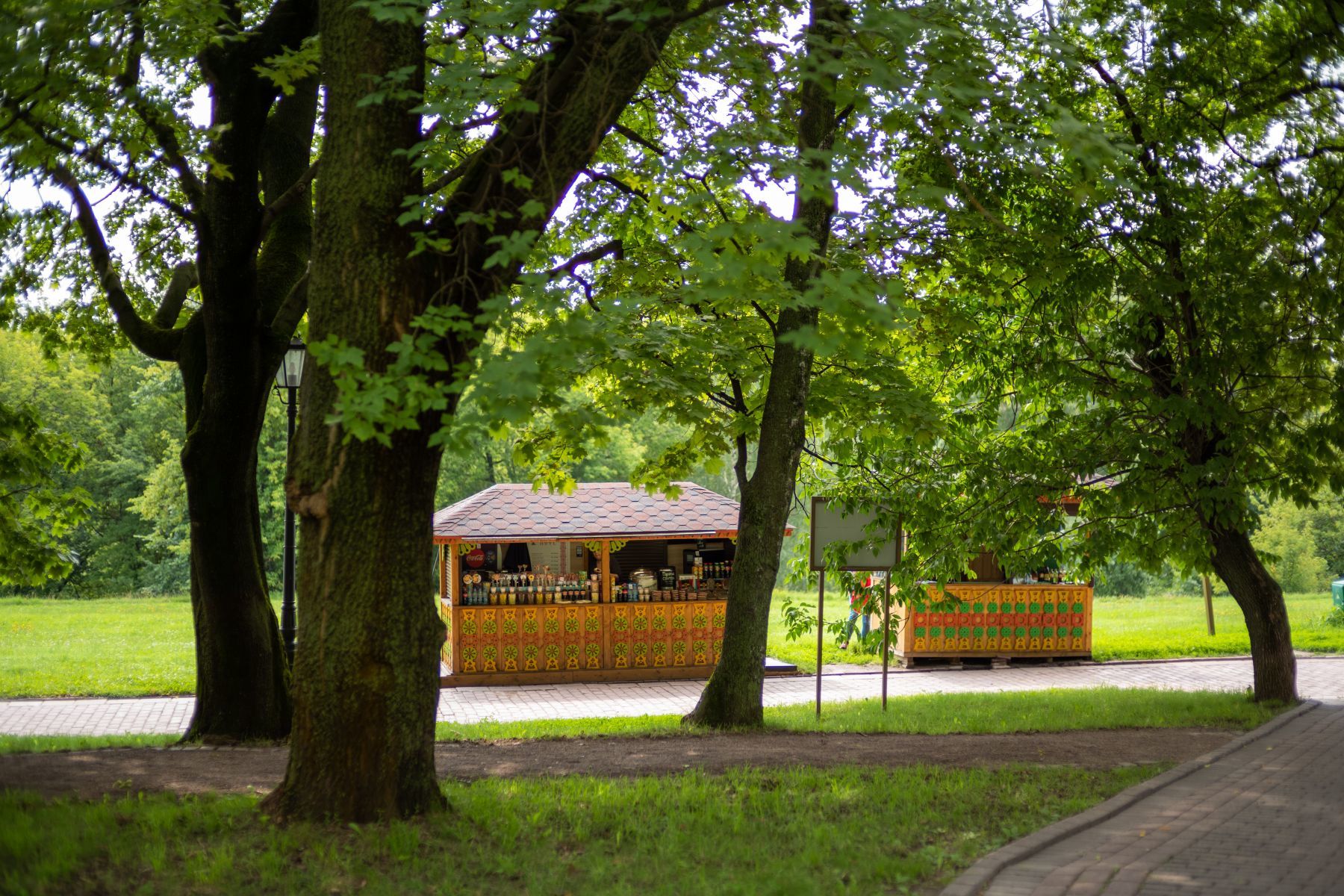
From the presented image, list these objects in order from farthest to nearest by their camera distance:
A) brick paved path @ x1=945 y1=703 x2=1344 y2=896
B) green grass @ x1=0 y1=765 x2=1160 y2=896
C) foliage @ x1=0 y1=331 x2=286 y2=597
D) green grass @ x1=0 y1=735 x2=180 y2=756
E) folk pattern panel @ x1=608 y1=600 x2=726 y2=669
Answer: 1. foliage @ x1=0 y1=331 x2=286 y2=597
2. folk pattern panel @ x1=608 y1=600 x2=726 y2=669
3. green grass @ x1=0 y1=735 x2=180 y2=756
4. brick paved path @ x1=945 y1=703 x2=1344 y2=896
5. green grass @ x1=0 y1=765 x2=1160 y2=896

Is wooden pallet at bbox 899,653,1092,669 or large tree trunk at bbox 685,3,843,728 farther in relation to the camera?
wooden pallet at bbox 899,653,1092,669

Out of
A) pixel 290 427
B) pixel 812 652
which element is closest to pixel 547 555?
pixel 812 652

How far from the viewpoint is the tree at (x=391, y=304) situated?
6.44 metres

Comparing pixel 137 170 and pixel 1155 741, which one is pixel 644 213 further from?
pixel 1155 741

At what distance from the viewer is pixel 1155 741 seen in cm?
1113

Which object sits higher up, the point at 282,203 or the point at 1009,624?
the point at 282,203

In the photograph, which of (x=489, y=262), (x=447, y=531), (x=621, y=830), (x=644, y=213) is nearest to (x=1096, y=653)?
(x=447, y=531)

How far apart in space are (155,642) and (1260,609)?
21362mm

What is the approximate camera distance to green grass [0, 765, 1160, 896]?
18.4 ft

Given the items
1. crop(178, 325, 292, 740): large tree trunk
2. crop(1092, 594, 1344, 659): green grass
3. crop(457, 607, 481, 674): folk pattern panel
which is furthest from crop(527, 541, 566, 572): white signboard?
crop(1092, 594, 1344, 659): green grass

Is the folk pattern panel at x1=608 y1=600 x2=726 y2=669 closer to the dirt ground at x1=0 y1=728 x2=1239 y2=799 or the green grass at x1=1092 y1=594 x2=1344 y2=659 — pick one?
the green grass at x1=1092 y1=594 x2=1344 y2=659

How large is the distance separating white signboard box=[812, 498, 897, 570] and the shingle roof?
20.1ft

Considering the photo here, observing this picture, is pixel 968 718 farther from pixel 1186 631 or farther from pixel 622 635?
Answer: pixel 1186 631

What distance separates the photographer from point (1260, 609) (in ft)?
44.5
